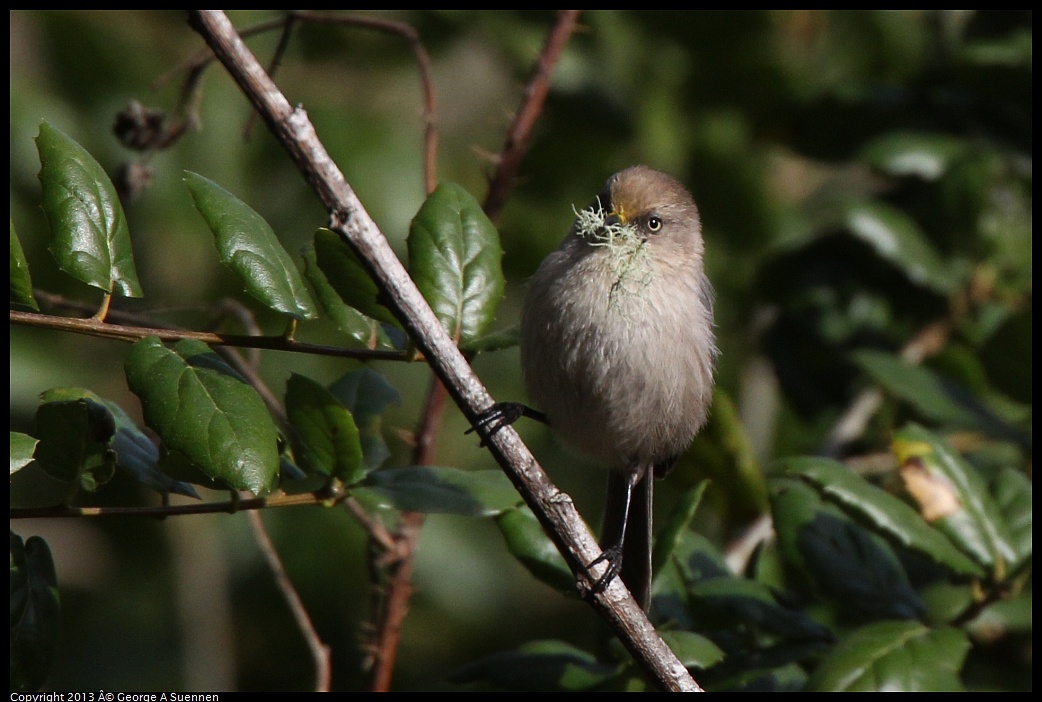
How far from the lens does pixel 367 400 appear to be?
2.49 m

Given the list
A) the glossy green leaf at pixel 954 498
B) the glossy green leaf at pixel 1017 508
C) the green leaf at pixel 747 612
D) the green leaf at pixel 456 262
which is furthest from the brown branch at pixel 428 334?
the glossy green leaf at pixel 1017 508

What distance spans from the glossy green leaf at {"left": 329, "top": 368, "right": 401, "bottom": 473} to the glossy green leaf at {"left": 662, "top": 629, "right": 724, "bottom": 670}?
0.78m

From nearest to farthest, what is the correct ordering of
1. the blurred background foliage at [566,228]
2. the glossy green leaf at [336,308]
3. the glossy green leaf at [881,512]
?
the glossy green leaf at [336,308], the glossy green leaf at [881,512], the blurred background foliage at [566,228]

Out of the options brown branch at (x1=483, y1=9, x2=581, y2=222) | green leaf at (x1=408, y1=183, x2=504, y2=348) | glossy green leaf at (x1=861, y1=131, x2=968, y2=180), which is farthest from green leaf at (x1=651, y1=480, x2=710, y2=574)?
Result: glossy green leaf at (x1=861, y1=131, x2=968, y2=180)

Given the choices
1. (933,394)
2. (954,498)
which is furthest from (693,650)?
(933,394)

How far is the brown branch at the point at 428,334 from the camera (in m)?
1.65

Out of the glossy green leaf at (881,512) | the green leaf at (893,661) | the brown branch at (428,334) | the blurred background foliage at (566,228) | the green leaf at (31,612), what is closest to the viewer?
the brown branch at (428,334)

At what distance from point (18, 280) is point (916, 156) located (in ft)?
10.8

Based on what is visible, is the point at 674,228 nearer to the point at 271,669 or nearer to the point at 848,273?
the point at 848,273

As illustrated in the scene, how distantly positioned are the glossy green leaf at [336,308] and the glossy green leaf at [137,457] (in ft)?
1.54

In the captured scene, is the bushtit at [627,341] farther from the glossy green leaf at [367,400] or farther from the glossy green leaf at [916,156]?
the glossy green leaf at [916,156]

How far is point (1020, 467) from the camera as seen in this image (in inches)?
157

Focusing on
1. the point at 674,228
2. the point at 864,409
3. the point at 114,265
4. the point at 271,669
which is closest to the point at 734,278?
the point at 864,409

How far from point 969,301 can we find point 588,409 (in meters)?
2.01
